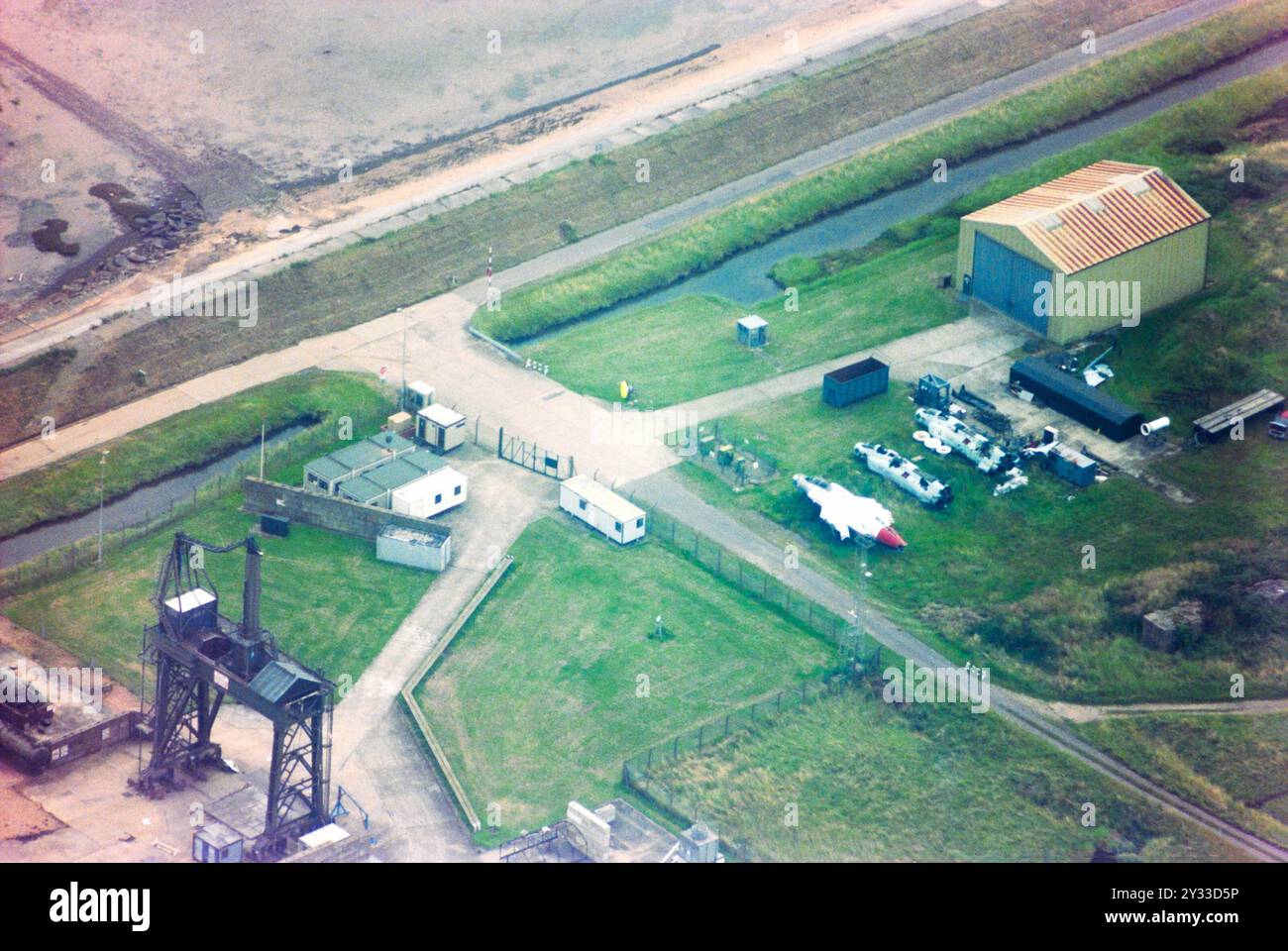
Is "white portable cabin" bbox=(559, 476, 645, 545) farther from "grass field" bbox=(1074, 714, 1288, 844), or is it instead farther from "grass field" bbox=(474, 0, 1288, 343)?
"grass field" bbox=(1074, 714, 1288, 844)

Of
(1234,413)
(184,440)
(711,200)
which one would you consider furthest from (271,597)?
(1234,413)

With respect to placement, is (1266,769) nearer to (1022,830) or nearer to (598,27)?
(1022,830)

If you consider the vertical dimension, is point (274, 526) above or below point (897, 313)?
below

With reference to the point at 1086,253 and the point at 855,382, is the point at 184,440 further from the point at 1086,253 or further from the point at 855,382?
the point at 1086,253

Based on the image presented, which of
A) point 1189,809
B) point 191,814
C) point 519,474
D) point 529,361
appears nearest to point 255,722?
point 191,814

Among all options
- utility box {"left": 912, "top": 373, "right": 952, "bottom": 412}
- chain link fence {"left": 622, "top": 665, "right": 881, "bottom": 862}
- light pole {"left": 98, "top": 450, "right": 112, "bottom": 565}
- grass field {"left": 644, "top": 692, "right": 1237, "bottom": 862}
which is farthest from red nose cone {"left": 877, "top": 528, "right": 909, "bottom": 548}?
light pole {"left": 98, "top": 450, "right": 112, "bottom": 565}
